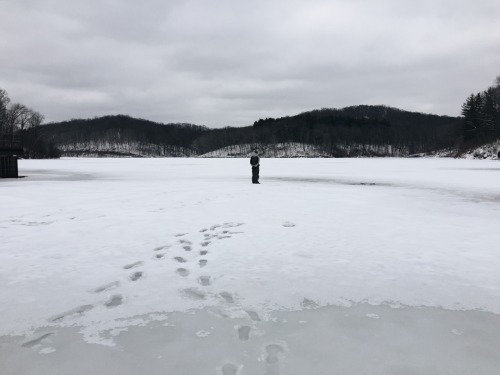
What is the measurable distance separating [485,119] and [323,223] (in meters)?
94.3

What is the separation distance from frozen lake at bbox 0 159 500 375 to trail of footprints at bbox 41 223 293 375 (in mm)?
17

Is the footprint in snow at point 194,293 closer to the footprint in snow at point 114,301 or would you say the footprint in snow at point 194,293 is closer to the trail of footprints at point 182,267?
Answer: the trail of footprints at point 182,267

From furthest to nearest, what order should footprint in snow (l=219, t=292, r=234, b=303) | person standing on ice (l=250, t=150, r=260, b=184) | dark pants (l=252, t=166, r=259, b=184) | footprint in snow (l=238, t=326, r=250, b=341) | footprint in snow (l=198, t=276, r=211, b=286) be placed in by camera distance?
dark pants (l=252, t=166, r=259, b=184)
person standing on ice (l=250, t=150, r=260, b=184)
footprint in snow (l=198, t=276, r=211, b=286)
footprint in snow (l=219, t=292, r=234, b=303)
footprint in snow (l=238, t=326, r=250, b=341)

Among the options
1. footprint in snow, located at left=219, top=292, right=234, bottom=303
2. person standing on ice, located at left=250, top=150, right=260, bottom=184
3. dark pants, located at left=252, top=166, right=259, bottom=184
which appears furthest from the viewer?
dark pants, located at left=252, top=166, right=259, bottom=184

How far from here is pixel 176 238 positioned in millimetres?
6977

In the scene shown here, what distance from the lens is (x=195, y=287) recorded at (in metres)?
4.44

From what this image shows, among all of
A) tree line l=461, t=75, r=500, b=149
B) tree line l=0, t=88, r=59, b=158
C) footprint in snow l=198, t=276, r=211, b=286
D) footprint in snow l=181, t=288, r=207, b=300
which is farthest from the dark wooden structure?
tree line l=461, t=75, r=500, b=149

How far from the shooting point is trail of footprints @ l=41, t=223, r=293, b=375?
2916 millimetres

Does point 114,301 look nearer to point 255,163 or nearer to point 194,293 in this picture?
point 194,293

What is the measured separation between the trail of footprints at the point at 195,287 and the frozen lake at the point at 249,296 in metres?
0.02

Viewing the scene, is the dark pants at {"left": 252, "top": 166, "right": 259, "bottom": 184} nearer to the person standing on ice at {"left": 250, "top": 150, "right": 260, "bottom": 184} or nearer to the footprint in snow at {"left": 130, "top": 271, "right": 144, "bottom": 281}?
the person standing on ice at {"left": 250, "top": 150, "right": 260, "bottom": 184}

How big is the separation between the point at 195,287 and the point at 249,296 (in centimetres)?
70

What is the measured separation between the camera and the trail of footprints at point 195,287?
2916 mm

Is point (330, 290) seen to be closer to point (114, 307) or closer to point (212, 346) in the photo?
point (212, 346)
